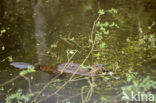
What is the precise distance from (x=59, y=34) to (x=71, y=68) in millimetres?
1436

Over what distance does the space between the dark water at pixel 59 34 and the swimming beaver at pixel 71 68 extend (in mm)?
112

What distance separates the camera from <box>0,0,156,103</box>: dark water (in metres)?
3.18

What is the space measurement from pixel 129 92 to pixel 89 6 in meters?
4.18

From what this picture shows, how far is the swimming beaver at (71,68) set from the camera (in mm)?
3387

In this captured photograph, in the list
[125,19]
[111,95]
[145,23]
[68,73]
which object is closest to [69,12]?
[125,19]

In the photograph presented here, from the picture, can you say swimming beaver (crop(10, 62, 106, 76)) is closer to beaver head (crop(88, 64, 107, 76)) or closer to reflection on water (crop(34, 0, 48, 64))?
beaver head (crop(88, 64, 107, 76))

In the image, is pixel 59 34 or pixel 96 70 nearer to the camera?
pixel 96 70

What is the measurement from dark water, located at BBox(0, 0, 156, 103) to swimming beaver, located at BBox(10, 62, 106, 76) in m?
0.11

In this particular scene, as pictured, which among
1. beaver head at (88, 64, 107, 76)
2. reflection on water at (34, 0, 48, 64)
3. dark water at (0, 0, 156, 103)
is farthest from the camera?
reflection on water at (34, 0, 48, 64)

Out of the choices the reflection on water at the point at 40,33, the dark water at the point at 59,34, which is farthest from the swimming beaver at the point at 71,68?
the reflection on water at the point at 40,33

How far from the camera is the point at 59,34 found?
4.81m

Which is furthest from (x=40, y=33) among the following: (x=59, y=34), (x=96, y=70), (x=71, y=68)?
(x=96, y=70)

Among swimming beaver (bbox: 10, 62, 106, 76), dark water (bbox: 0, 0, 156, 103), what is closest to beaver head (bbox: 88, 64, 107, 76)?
A: swimming beaver (bbox: 10, 62, 106, 76)

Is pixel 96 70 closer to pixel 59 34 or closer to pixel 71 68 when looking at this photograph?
pixel 71 68
